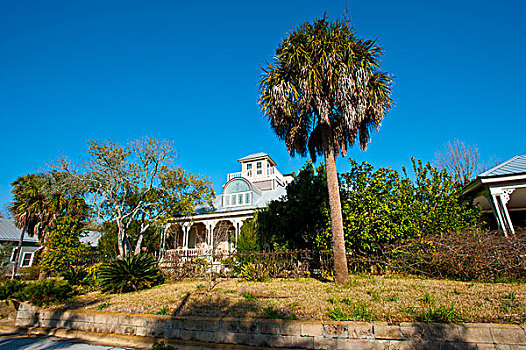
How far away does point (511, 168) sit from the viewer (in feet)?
38.3

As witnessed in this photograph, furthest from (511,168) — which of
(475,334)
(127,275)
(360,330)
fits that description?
(127,275)

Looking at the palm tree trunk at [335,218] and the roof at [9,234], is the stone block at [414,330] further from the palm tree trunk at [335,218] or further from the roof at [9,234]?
→ the roof at [9,234]

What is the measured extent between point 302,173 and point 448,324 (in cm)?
850

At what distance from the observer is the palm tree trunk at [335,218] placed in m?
8.34

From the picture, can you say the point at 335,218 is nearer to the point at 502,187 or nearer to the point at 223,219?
the point at 502,187

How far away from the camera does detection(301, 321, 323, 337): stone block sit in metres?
4.89

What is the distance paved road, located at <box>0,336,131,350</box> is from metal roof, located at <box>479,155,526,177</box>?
14588 millimetres

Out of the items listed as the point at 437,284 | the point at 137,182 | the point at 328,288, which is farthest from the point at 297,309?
the point at 137,182

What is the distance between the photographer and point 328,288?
303 inches

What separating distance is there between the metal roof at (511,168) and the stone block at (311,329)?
11.0 m

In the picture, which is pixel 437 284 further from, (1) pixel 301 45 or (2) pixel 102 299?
(2) pixel 102 299

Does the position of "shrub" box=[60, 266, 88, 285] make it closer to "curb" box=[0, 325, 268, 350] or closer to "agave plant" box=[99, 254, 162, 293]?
"agave plant" box=[99, 254, 162, 293]

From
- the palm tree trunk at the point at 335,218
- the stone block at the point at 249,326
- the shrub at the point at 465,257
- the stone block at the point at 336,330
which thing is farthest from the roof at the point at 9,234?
the shrub at the point at 465,257

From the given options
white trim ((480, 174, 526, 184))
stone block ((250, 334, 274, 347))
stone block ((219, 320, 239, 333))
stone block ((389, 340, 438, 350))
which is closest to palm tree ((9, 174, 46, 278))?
stone block ((219, 320, 239, 333))
